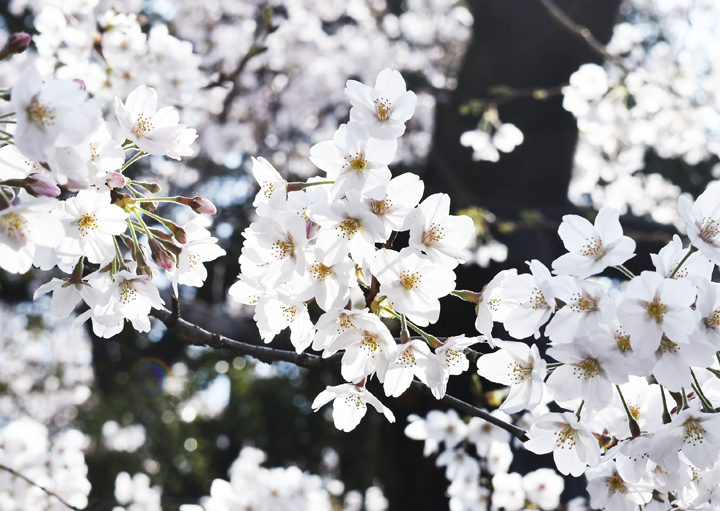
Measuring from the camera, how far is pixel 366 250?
91 centimetres

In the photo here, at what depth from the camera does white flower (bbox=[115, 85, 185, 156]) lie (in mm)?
1001

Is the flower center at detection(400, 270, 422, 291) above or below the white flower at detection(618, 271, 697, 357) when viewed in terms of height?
below

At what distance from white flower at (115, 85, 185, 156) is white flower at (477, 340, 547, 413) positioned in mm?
678

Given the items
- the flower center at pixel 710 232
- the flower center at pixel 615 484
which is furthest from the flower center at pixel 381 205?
the flower center at pixel 615 484

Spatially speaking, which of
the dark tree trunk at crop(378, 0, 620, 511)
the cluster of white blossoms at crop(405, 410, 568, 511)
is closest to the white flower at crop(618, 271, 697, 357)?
the cluster of white blossoms at crop(405, 410, 568, 511)

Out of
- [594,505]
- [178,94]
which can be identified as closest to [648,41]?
[178,94]

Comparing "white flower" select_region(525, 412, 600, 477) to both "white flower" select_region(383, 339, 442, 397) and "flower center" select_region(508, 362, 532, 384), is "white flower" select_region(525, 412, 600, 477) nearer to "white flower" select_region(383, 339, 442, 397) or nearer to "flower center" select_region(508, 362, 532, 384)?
"flower center" select_region(508, 362, 532, 384)

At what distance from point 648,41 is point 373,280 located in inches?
343

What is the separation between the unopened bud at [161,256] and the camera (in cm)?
105

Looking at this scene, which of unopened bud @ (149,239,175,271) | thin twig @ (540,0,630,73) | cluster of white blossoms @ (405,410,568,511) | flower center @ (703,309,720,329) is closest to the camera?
flower center @ (703,309,720,329)

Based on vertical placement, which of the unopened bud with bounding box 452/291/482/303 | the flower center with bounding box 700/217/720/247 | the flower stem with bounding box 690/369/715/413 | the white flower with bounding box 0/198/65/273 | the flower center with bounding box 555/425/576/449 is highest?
the flower center with bounding box 700/217/720/247

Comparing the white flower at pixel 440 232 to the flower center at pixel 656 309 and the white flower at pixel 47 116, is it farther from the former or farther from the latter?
the white flower at pixel 47 116

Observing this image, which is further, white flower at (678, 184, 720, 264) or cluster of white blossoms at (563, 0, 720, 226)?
cluster of white blossoms at (563, 0, 720, 226)

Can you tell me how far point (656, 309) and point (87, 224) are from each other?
2.86 feet
